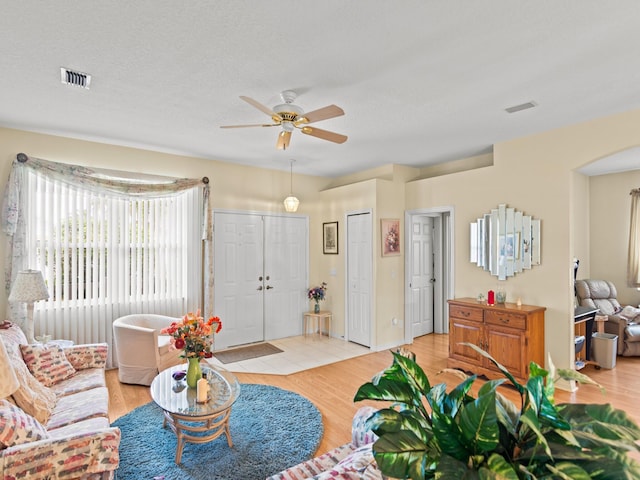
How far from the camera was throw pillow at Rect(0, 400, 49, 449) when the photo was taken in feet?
6.10

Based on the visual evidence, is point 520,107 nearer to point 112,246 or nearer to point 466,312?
point 466,312

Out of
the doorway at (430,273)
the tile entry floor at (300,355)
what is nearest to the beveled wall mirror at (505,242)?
the doorway at (430,273)

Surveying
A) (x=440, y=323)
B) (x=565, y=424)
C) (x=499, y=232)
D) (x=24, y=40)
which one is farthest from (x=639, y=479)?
(x=440, y=323)

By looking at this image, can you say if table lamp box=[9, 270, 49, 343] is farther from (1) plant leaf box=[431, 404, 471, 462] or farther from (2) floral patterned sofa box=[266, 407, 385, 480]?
(1) plant leaf box=[431, 404, 471, 462]

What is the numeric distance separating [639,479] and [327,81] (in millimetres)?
2812

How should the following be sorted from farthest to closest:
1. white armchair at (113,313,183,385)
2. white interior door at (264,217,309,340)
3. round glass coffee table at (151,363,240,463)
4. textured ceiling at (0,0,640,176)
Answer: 1. white interior door at (264,217,309,340)
2. white armchair at (113,313,183,385)
3. round glass coffee table at (151,363,240,463)
4. textured ceiling at (0,0,640,176)

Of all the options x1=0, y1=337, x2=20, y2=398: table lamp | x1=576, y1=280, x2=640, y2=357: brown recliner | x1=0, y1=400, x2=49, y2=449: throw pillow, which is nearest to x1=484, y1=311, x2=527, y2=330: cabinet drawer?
x1=576, y1=280, x2=640, y2=357: brown recliner

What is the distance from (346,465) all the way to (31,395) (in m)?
2.31

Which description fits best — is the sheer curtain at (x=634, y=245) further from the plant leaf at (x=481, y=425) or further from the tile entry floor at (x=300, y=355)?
the plant leaf at (x=481, y=425)

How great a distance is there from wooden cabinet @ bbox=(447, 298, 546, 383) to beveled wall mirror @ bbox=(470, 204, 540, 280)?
472 millimetres

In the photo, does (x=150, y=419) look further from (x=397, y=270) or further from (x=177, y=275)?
(x=397, y=270)

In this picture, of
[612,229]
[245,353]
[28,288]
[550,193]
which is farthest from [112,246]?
[612,229]

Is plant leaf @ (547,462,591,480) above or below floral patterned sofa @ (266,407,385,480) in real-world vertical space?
above

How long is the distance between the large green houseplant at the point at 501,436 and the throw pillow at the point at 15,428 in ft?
7.07
